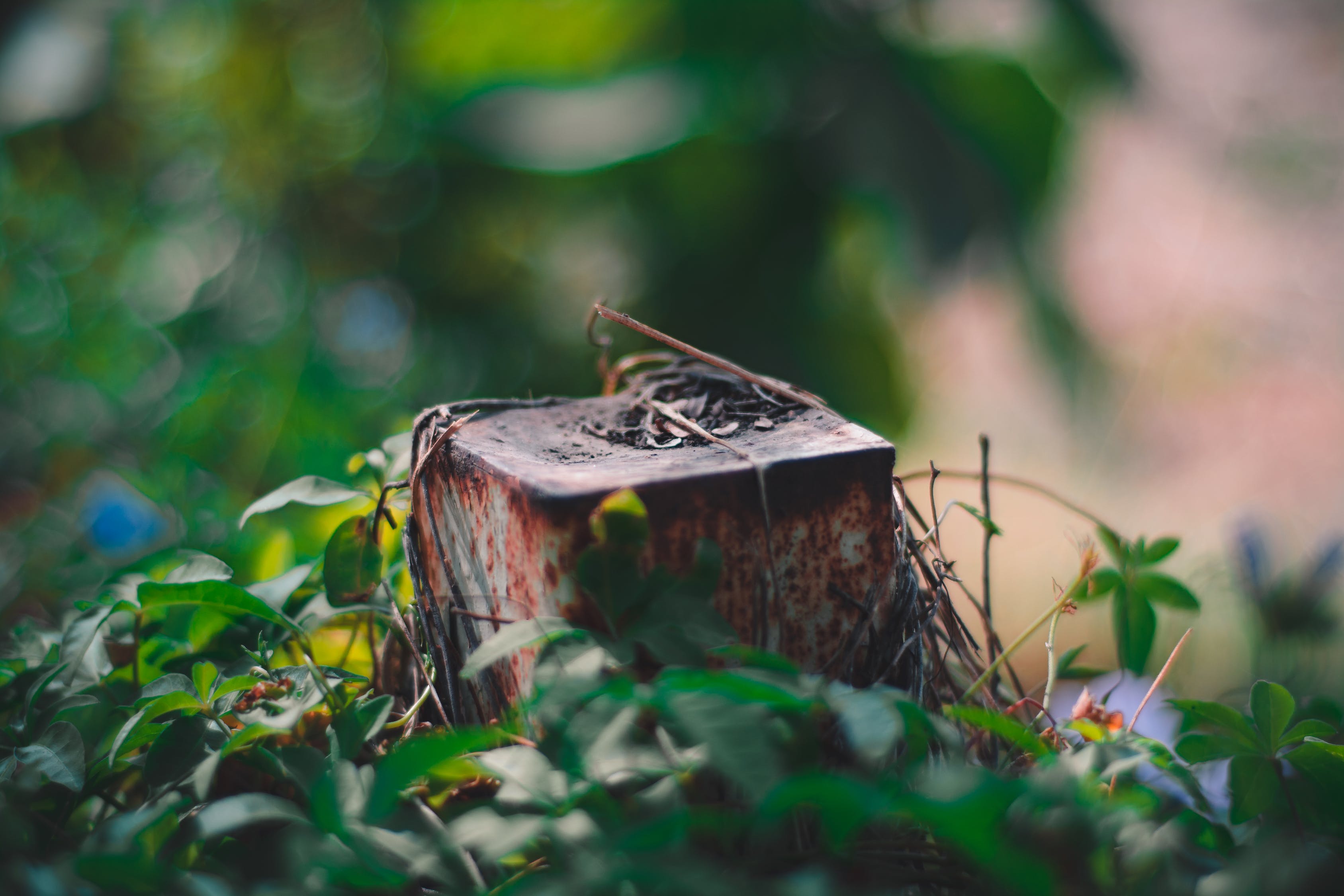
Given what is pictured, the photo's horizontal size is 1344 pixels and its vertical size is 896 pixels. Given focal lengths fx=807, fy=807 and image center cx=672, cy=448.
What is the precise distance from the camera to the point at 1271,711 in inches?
17.6

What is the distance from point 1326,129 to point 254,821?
4.25 meters

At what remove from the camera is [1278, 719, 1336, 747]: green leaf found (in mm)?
441

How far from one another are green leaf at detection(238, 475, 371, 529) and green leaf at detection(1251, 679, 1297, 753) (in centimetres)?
53

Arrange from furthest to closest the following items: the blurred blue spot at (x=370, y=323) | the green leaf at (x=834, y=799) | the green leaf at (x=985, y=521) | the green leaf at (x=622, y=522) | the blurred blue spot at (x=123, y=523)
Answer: the blurred blue spot at (x=370, y=323) → the blurred blue spot at (x=123, y=523) → the green leaf at (x=985, y=521) → the green leaf at (x=622, y=522) → the green leaf at (x=834, y=799)

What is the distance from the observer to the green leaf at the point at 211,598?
44cm

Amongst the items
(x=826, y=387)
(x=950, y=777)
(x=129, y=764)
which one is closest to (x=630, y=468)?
(x=950, y=777)

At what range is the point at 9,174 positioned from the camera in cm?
202

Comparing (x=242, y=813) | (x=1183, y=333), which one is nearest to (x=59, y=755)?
(x=242, y=813)

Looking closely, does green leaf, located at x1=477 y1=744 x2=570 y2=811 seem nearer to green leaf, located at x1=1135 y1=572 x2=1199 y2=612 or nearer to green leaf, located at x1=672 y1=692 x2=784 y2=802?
green leaf, located at x1=672 y1=692 x2=784 y2=802

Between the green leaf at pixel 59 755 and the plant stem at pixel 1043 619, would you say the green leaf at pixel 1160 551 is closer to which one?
the plant stem at pixel 1043 619

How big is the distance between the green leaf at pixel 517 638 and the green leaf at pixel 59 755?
0.24 meters

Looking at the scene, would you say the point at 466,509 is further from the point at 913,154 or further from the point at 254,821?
the point at 913,154

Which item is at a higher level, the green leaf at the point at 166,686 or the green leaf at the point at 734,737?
the green leaf at the point at 734,737

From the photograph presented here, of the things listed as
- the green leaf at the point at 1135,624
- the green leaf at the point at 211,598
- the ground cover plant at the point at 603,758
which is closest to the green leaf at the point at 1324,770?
the ground cover plant at the point at 603,758
